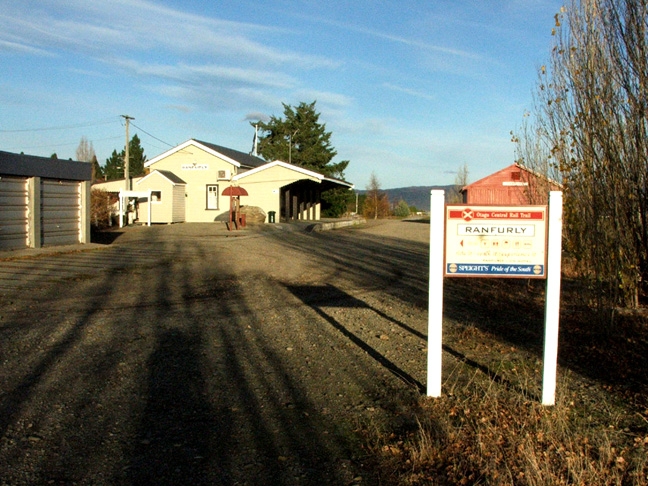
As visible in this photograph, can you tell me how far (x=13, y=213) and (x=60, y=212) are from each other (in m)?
2.12

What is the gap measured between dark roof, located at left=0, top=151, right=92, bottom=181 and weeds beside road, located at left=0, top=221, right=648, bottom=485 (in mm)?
7338

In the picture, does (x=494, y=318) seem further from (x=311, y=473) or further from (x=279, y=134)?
(x=279, y=134)

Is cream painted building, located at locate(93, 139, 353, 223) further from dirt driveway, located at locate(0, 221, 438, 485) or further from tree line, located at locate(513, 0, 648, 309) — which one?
tree line, located at locate(513, 0, 648, 309)

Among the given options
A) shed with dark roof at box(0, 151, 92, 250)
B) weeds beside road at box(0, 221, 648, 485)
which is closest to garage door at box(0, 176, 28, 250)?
shed with dark roof at box(0, 151, 92, 250)

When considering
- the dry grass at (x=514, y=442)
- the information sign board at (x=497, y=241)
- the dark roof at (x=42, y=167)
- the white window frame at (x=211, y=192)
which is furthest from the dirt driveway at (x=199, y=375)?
the white window frame at (x=211, y=192)

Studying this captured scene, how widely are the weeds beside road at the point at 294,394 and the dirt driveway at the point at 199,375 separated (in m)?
0.02

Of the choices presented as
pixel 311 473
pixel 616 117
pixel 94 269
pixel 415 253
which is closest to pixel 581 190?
pixel 616 117

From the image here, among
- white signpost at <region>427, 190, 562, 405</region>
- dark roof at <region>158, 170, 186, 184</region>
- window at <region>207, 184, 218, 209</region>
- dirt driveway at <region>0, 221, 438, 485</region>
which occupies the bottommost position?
dirt driveway at <region>0, 221, 438, 485</region>

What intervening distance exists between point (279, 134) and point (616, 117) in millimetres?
66969

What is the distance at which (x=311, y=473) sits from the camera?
3992 mm

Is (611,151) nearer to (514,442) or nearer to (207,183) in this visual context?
(514,442)

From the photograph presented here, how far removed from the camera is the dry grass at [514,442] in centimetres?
A: 385

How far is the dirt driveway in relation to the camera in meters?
4.16

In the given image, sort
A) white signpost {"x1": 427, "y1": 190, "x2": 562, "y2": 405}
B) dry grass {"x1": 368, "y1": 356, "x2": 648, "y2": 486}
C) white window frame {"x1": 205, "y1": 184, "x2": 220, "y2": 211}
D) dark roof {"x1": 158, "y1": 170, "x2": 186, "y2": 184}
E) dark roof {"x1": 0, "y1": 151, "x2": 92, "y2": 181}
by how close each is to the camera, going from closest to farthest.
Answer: dry grass {"x1": 368, "y1": 356, "x2": 648, "y2": 486}
white signpost {"x1": 427, "y1": 190, "x2": 562, "y2": 405}
dark roof {"x1": 0, "y1": 151, "x2": 92, "y2": 181}
dark roof {"x1": 158, "y1": 170, "x2": 186, "y2": 184}
white window frame {"x1": 205, "y1": 184, "x2": 220, "y2": 211}
